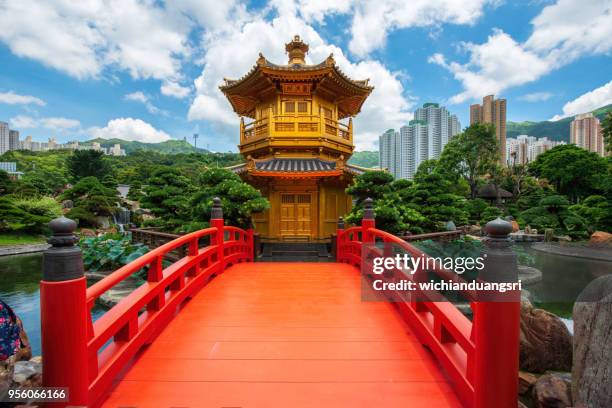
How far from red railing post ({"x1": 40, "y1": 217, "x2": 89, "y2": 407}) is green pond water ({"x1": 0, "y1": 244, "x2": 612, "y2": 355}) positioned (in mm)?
6118

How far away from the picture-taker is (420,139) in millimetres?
39688

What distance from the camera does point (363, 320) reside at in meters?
3.56

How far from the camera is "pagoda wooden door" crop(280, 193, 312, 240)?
1167 centimetres

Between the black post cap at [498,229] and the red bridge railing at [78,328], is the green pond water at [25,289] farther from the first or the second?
the black post cap at [498,229]

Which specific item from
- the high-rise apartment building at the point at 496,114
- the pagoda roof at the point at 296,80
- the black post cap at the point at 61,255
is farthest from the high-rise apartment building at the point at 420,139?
the black post cap at the point at 61,255

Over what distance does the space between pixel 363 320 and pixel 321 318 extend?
1.59ft

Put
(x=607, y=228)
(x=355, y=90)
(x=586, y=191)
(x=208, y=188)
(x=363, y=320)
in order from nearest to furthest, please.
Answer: (x=363, y=320) → (x=208, y=188) → (x=355, y=90) → (x=607, y=228) → (x=586, y=191)

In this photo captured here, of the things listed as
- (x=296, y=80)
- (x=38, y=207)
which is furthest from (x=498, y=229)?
(x=38, y=207)

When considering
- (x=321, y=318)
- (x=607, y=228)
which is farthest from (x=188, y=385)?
(x=607, y=228)

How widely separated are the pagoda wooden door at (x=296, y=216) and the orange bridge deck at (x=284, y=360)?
734 cm

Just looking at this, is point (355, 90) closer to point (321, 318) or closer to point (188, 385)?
point (321, 318)

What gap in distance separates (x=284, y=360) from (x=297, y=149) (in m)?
9.98

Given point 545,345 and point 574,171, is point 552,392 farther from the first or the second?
point 574,171

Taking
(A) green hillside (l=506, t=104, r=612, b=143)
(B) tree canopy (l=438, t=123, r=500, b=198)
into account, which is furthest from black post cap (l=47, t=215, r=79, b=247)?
(A) green hillside (l=506, t=104, r=612, b=143)
